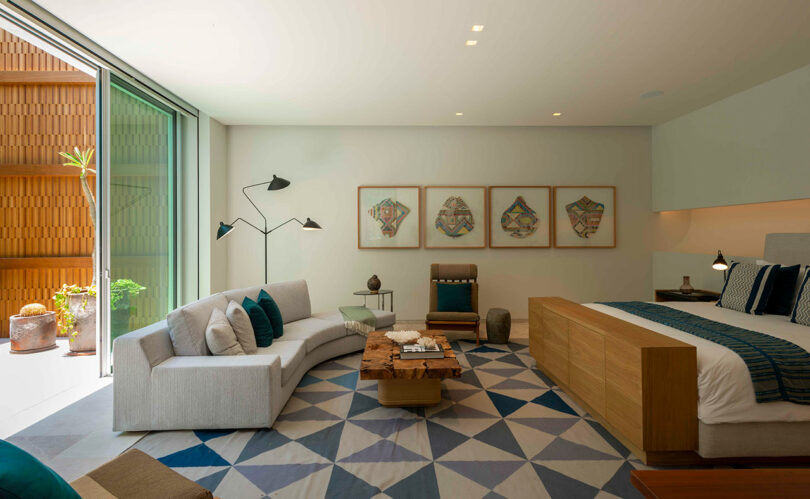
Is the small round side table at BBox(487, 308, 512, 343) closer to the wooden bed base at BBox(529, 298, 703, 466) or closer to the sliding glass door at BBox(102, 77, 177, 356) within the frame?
the wooden bed base at BBox(529, 298, 703, 466)

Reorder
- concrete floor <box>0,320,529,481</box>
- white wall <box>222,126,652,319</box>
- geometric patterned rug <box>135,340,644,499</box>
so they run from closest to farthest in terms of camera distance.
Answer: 1. geometric patterned rug <box>135,340,644,499</box>
2. concrete floor <box>0,320,529,481</box>
3. white wall <box>222,126,652,319</box>

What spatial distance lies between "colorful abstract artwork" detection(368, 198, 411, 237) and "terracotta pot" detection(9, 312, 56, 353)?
3.94 m

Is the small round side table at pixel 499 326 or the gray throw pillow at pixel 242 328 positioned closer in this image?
the gray throw pillow at pixel 242 328

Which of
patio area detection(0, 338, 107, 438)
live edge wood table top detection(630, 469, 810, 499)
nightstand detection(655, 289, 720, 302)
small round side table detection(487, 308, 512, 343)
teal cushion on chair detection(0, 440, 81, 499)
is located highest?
teal cushion on chair detection(0, 440, 81, 499)

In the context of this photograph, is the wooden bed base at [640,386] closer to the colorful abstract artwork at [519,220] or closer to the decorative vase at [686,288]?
the decorative vase at [686,288]

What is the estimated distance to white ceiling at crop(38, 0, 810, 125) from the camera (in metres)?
2.79

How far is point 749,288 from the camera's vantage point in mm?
3318

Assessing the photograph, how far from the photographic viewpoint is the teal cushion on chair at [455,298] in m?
4.99

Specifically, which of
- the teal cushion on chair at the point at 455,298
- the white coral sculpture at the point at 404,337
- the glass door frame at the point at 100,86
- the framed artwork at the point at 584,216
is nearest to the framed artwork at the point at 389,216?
the teal cushion on chair at the point at 455,298

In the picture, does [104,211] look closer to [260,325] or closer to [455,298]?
[260,325]

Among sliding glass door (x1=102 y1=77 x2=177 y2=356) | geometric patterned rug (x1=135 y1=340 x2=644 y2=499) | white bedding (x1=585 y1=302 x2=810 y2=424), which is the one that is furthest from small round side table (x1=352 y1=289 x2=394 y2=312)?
white bedding (x1=585 y1=302 x2=810 y2=424)

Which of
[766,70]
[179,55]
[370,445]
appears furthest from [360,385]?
[766,70]

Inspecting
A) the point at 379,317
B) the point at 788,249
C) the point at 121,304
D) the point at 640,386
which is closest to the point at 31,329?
the point at 121,304

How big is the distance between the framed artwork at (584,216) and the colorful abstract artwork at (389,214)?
2192 millimetres
